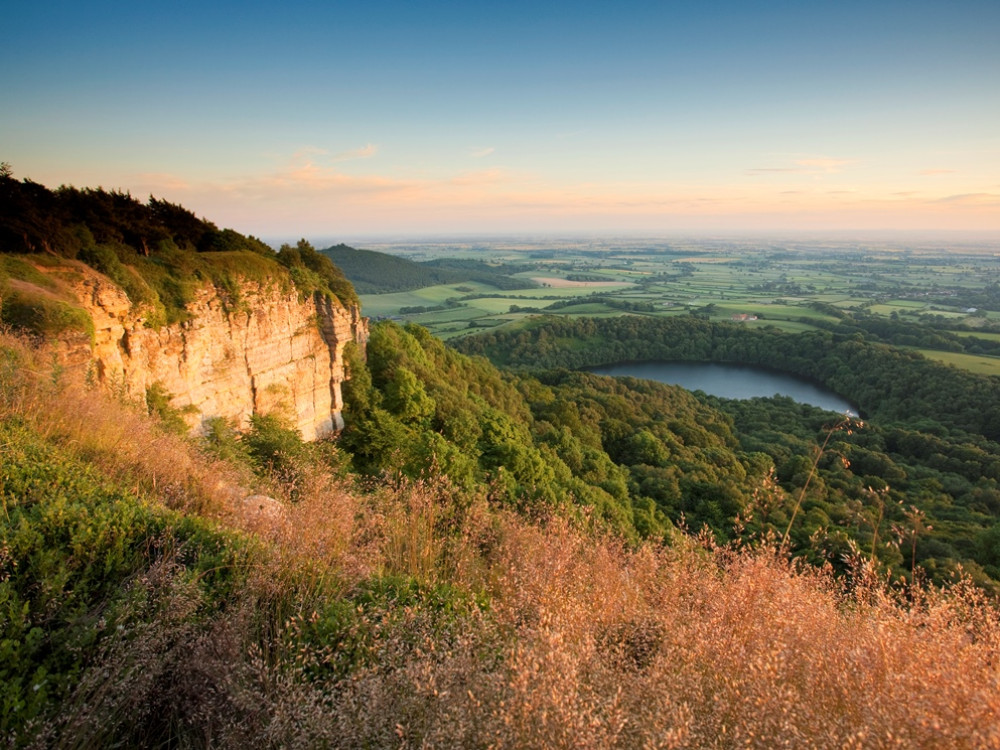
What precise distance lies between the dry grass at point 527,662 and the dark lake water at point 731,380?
64.9m

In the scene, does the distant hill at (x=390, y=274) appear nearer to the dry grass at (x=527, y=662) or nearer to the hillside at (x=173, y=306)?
the hillside at (x=173, y=306)

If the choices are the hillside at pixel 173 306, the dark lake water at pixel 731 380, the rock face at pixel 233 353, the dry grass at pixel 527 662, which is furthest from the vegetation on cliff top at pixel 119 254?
the dark lake water at pixel 731 380

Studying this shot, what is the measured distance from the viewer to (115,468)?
545 centimetres

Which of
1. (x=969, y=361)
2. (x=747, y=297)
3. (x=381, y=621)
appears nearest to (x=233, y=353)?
(x=381, y=621)

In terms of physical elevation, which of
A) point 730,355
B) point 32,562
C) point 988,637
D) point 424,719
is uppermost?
point 32,562

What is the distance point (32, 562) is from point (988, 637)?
6936 mm

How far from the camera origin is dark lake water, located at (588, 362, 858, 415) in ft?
224

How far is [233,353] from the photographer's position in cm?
1470

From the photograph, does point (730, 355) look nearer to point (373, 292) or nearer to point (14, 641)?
point (373, 292)

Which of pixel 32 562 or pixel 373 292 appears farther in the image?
pixel 373 292

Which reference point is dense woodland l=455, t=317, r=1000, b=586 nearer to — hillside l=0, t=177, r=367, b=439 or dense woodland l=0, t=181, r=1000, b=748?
dense woodland l=0, t=181, r=1000, b=748

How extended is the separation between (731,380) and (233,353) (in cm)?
7775

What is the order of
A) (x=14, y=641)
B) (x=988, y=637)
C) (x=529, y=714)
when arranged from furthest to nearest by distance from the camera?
(x=988, y=637) → (x=14, y=641) → (x=529, y=714)

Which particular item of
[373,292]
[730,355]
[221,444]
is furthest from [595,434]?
[373,292]
